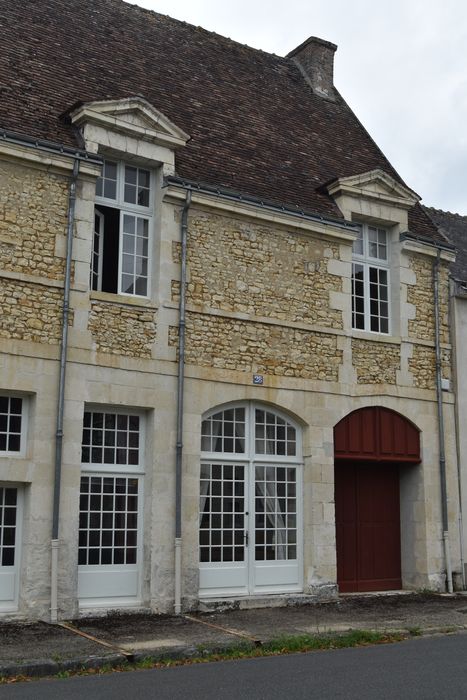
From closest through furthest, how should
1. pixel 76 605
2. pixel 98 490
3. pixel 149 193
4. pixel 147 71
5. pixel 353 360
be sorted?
pixel 76 605 → pixel 98 490 → pixel 149 193 → pixel 353 360 → pixel 147 71

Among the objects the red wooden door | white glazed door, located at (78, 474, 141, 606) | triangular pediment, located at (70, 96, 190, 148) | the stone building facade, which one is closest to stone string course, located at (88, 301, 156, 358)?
the stone building facade

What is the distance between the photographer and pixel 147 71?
14.5 m

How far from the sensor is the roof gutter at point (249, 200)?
12.1m

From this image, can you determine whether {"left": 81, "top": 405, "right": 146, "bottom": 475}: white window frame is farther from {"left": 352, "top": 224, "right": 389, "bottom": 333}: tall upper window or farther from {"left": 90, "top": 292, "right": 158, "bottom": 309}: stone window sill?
{"left": 352, "top": 224, "right": 389, "bottom": 333}: tall upper window

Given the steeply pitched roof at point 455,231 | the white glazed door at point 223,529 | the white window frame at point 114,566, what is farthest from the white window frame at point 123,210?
the steeply pitched roof at point 455,231

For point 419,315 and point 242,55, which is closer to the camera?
point 419,315

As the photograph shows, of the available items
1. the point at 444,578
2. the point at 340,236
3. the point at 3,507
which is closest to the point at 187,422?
the point at 3,507

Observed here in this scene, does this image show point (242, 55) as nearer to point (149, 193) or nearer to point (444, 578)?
point (149, 193)

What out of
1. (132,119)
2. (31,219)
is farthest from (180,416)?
(132,119)

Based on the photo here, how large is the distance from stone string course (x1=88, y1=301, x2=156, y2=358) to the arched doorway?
3534mm

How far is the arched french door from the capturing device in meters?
12.1

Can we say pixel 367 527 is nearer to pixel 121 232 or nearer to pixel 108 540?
pixel 108 540

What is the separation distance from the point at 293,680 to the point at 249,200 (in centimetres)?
740

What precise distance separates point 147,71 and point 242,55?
3182 millimetres
